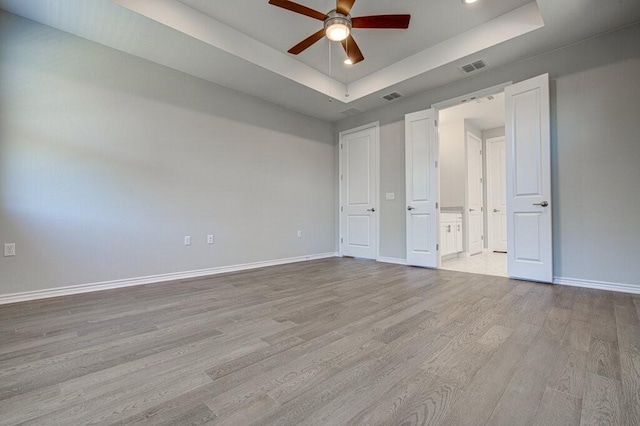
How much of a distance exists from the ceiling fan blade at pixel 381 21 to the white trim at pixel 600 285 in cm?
332

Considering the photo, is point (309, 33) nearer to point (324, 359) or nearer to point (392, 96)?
point (392, 96)

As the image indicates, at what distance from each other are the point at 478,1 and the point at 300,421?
13.3ft

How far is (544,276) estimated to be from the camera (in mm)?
3309

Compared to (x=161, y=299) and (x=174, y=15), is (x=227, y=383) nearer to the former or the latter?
(x=161, y=299)

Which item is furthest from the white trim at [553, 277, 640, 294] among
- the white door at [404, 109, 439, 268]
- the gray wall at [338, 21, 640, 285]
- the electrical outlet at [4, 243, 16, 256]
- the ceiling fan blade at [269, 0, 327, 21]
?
the electrical outlet at [4, 243, 16, 256]

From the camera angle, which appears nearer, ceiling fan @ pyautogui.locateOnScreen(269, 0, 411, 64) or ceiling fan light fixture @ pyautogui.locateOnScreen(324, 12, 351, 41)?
ceiling fan @ pyautogui.locateOnScreen(269, 0, 411, 64)

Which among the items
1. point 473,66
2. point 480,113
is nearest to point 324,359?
point 473,66

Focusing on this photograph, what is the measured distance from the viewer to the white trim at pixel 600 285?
2.87 metres

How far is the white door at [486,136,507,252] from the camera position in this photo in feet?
21.7

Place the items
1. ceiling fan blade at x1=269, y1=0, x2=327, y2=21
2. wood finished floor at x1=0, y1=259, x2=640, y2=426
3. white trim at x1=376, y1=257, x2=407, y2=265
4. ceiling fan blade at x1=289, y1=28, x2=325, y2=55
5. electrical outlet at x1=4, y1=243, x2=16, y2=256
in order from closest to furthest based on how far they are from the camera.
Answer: wood finished floor at x1=0, y1=259, x2=640, y2=426 → ceiling fan blade at x1=269, y1=0, x2=327, y2=21 → electrical outlet at x1=4, y1=243, x2=16, y2=256 → ceiling fan blade at x1=289, y1=28, x2=325, y2=55 → white trim at x1=376, y1=257, x2=407, y2=265

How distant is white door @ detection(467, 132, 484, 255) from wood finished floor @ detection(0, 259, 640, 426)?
11.0 ft

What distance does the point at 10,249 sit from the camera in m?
2.70

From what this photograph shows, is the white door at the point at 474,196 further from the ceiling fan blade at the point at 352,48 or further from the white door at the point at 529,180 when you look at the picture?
the ceiling fan blade at the point at 352,48

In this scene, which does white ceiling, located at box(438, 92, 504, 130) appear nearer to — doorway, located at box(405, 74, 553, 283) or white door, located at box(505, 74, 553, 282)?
doorway, located at box(405, 74, 553, 283)
